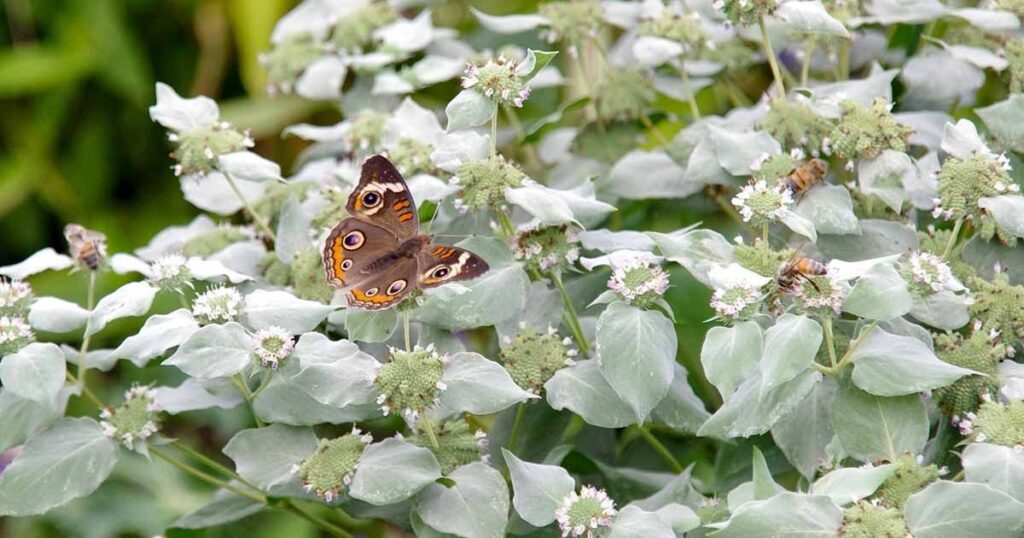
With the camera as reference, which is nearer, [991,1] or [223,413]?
[991,1]

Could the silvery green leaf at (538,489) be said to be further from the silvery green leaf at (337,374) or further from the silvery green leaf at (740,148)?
the silvery green leaf at (740,148)

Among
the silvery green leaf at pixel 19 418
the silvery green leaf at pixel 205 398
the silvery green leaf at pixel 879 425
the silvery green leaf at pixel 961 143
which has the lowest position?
the silvery green leaf at pixel 205 398

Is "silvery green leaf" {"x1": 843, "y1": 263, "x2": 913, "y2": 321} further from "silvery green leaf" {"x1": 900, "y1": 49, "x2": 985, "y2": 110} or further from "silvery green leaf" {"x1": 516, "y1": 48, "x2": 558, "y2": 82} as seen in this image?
"silvery green leaf" {"x1": 900, "y1": 49, "x2": 985, "y2": 110}

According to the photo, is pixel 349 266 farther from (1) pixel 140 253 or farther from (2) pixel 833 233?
(2) pixel 833 233

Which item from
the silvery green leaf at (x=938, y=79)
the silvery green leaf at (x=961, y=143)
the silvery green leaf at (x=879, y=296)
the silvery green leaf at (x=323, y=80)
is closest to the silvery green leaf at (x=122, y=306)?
the silvery green leaf at (x=323, y=80)

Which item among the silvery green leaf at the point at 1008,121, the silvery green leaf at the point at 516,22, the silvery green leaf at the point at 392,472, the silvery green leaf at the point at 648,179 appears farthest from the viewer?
the silvery green leaf at the point at 516,22

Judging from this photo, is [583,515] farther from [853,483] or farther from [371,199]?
[371,199]

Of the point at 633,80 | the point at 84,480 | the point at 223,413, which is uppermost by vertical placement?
the point at 633,80

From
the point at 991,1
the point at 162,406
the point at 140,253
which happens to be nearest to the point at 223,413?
the point at 140,253

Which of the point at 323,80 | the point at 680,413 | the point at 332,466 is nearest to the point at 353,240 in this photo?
the point at 332,466
